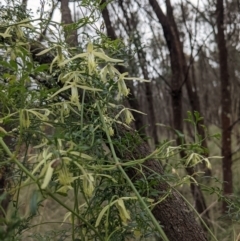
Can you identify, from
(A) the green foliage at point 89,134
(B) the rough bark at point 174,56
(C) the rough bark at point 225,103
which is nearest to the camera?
(A) the green foliage at point 89,134

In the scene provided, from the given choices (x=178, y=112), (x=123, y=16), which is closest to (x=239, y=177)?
(x=178, y=112)

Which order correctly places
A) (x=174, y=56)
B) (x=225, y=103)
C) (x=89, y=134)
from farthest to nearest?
1. (x=225, y=103)
2. (x=174, y=56)
3. (x=89, y=134)

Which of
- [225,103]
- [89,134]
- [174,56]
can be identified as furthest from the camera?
[225,103]

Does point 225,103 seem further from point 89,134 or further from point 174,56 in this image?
point 89,134

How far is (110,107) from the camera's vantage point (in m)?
0.73

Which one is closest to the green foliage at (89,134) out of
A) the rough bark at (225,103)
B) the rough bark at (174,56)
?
the rough bark at (174,56)

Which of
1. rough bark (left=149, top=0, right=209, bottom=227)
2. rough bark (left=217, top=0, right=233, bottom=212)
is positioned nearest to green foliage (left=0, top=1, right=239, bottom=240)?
rough bark (left=149, top=0, right=209, bottom=227)

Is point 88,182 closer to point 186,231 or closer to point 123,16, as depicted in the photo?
point 186,231

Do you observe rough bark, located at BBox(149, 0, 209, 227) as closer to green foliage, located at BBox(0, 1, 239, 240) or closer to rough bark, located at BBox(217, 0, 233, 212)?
rough bark, located at BBox(217, 0, 233, 212)

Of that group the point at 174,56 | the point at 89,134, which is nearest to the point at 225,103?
the point at 174,56

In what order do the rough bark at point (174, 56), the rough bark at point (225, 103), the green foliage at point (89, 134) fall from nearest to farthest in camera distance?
1. the green foliage at point (89, 134)
2. the rough bark at point (174, 56)
3. the rough bark at point (225, 103)

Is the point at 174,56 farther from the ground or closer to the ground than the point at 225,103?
farther from the ground

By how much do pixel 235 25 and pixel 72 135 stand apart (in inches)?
89.6

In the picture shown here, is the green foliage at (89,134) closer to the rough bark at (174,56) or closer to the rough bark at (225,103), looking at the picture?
the rough bark at (174,56)
